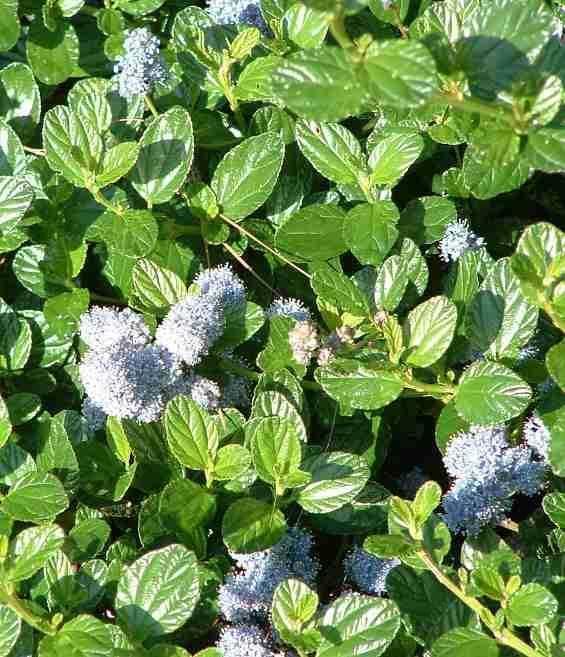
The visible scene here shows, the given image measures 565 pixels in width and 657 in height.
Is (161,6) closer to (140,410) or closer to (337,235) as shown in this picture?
(337,235)

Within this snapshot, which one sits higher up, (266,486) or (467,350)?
(467,350)

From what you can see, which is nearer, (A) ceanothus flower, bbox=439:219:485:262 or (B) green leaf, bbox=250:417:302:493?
(B) green leaf, bbox=250:417:302:493

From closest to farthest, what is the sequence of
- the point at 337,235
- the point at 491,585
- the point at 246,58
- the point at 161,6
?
the point at 491,585 → the point at 337,235 → the point at 246,58 → the point at 161,6

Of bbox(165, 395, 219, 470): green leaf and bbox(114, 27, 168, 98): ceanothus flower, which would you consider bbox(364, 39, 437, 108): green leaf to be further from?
bbox(114, 27, 168, 98): ceanothus flower

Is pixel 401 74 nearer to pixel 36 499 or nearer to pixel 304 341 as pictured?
pixel 304 341

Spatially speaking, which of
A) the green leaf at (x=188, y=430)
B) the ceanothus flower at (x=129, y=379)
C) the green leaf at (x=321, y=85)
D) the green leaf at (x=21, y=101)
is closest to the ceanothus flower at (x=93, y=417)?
the ceanothus flower at (x=129, y=379)

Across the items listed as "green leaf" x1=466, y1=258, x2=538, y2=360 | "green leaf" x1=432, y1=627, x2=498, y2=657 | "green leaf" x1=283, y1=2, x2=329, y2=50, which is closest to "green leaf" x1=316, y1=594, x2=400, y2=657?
"green leaf" x1=432, y1=627, x2=498, y2=657

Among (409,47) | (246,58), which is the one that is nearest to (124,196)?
(246,58)
